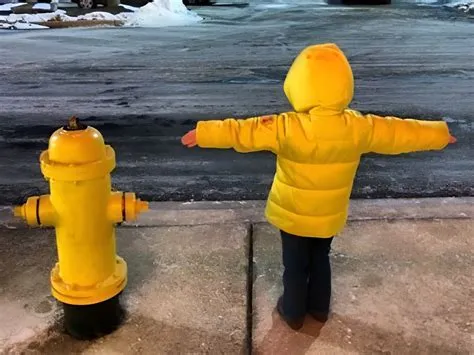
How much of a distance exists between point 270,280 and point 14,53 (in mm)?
9727

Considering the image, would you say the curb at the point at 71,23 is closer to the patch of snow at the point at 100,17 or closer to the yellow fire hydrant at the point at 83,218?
the patch of snow at the point at 100,17

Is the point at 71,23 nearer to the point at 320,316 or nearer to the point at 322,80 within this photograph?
the point at 320,316

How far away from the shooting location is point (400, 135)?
2.34m

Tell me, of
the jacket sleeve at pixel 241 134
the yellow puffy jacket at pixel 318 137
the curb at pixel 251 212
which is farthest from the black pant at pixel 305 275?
the curb at pixel 251 212

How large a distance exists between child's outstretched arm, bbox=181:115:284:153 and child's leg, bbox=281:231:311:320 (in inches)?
16.9

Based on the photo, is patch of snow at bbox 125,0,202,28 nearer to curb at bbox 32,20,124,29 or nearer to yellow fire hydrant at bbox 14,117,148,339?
curb at bbox 32,20,124,29

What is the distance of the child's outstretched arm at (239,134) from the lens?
2.28m

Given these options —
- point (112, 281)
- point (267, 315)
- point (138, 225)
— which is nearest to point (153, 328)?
point (112, 281)

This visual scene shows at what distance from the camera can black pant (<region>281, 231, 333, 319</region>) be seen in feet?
8.34

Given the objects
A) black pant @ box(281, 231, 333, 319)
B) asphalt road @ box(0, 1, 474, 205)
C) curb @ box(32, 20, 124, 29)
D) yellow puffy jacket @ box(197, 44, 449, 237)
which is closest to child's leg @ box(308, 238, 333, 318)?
black pant @ box(281, 231, 333, 319)

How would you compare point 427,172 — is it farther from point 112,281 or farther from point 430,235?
point 112,281

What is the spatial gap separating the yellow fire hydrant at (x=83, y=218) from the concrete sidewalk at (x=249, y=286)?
14 centimetres

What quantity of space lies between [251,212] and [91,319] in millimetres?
1469

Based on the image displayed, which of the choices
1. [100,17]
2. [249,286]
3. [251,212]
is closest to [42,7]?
[100,17]
